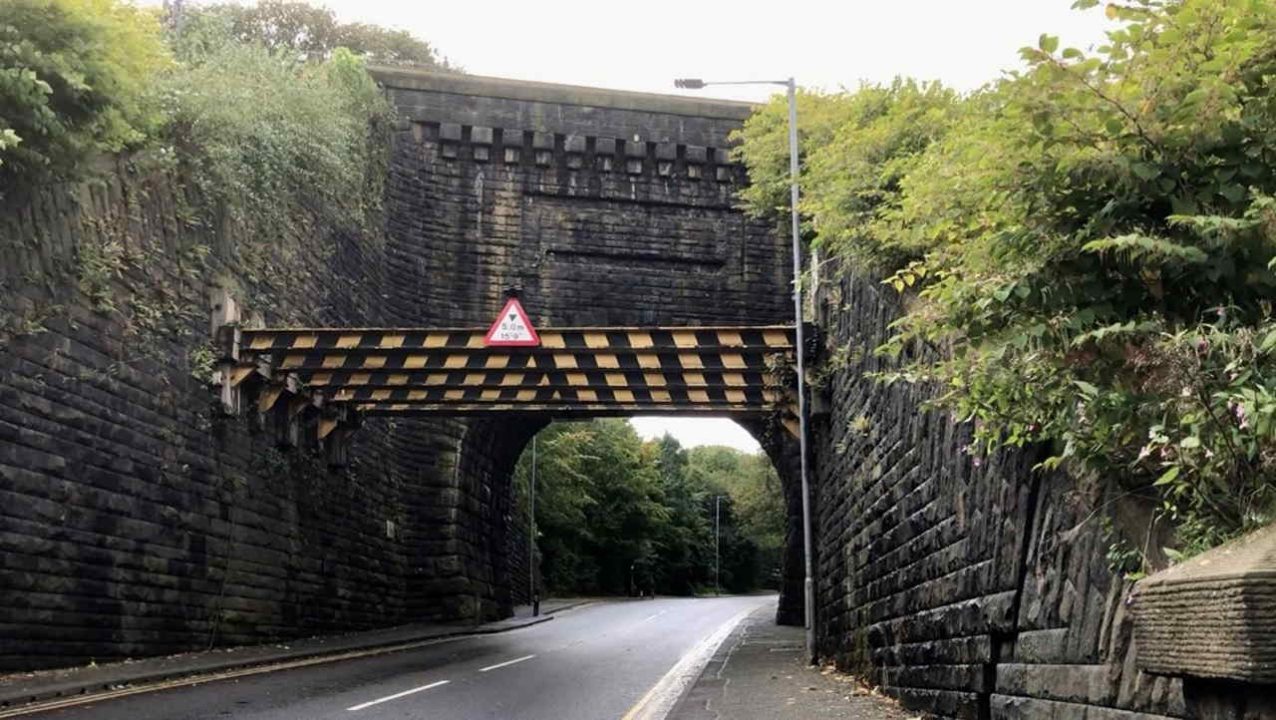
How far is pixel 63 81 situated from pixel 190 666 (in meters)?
7.32

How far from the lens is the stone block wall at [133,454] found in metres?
11.4

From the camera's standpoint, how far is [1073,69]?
4891 mm

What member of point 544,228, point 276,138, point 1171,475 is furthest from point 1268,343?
point 544,228

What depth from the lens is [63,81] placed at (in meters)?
10.8

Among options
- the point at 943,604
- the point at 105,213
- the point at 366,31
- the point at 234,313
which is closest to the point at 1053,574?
the point at 943,604

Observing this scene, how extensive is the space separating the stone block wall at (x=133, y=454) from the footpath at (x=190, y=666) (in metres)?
0.32

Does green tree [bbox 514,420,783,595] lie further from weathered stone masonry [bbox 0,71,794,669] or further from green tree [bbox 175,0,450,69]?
weathered stone masonry [bbox 0,71,794,669]

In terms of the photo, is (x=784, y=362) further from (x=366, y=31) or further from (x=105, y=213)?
(x=366, y=31)

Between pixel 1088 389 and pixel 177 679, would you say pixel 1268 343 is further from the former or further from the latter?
pixel 177 679

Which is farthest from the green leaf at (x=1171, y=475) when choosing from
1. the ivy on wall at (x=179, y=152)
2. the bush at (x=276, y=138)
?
the bush at (x=276, y=138)

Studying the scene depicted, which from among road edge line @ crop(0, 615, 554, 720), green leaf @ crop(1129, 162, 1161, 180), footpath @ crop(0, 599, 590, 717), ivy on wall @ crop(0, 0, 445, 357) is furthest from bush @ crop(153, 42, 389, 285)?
green leaf @ crop(1129, 162, 1161, 180)

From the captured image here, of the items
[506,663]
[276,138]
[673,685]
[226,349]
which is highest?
[276,138]

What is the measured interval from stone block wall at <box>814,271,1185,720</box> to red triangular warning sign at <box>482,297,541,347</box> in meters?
5.12

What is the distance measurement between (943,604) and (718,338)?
9.25m
